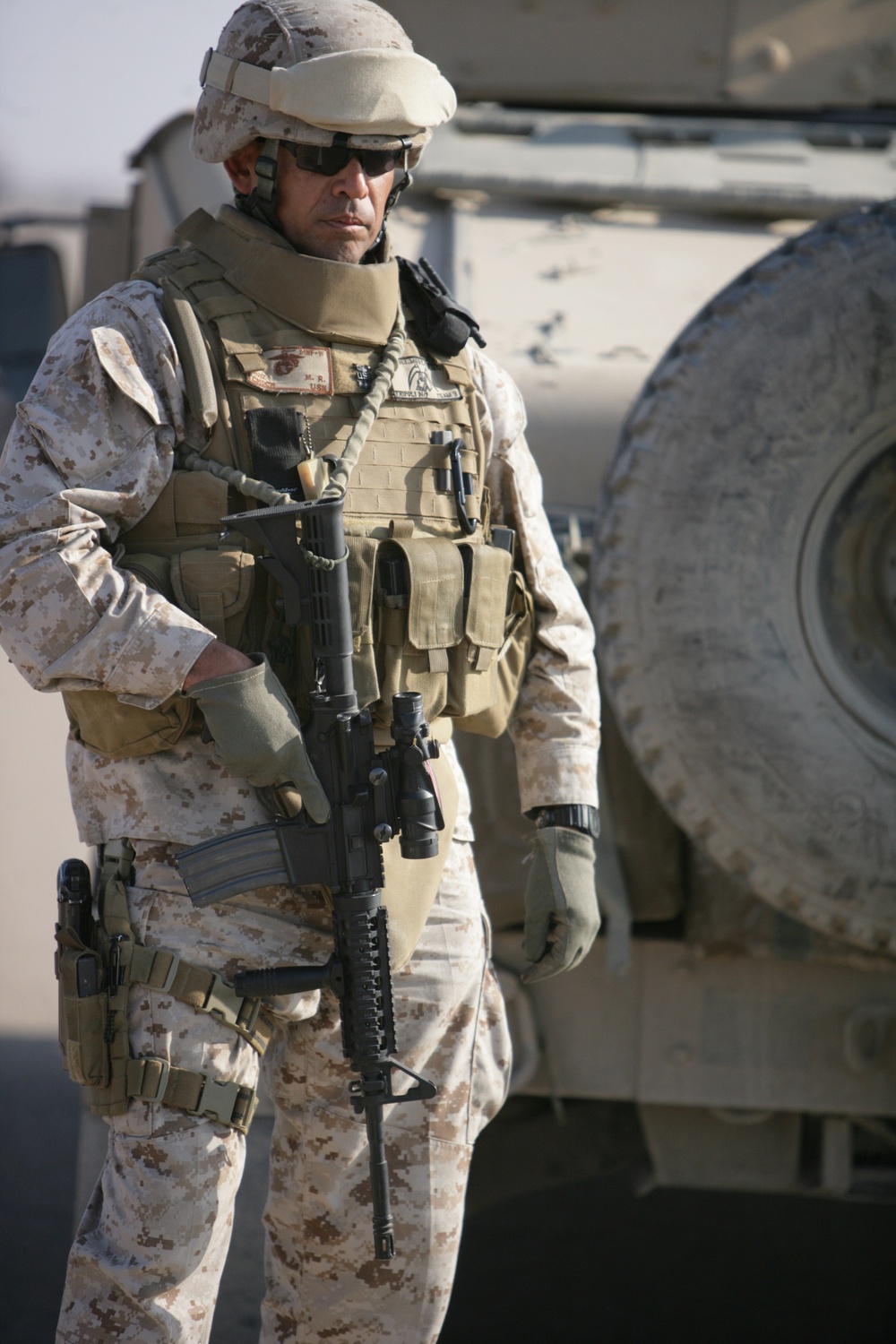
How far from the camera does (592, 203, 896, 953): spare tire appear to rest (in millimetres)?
2357

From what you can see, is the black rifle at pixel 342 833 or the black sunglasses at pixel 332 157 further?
the black sunglasses at pixel 332 157

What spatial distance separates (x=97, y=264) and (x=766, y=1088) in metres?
2.24

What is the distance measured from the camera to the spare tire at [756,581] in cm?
236

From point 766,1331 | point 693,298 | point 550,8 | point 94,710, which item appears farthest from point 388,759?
point 550,8

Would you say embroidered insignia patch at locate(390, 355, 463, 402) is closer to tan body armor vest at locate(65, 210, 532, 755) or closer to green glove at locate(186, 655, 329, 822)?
tan body armor vest at locate(65, 210, 532, 755)

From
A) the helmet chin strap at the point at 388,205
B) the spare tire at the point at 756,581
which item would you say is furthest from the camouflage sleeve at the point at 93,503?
the spare tire at the point at 756,581

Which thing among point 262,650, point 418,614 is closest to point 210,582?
point 262,650

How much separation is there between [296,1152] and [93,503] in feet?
2.77

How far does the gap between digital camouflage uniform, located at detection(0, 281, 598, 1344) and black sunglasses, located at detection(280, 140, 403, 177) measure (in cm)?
25

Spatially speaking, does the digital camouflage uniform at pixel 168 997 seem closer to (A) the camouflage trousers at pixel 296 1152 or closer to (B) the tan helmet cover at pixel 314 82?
(A) the camouflage trousers at pixel 296 1152

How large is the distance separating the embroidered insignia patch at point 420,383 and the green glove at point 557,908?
0.60 m

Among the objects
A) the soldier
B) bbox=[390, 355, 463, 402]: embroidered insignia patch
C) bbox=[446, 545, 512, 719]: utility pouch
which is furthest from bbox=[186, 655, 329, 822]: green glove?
bbox=[390, 355, 463, 402]: embroidered insignia patch

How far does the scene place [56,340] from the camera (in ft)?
6.04

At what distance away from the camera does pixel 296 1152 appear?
195 cm
